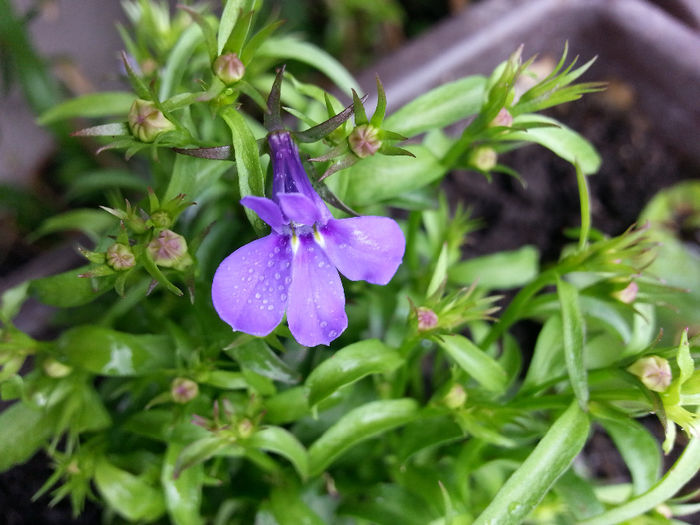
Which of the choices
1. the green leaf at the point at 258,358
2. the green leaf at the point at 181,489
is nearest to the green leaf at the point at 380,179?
the green leaf at the point at 258,358

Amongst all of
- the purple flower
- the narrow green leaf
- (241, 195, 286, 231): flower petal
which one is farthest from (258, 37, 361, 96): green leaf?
(241, 195, 286, 231): flower petal

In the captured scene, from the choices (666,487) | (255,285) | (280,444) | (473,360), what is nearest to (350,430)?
(280,444)

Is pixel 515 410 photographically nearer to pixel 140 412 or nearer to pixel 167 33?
pixel 140 412

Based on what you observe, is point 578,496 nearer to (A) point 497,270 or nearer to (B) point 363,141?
(A) point 497,270

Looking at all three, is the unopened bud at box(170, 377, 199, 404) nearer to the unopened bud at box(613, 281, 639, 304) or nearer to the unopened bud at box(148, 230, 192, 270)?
the unopened bud at box(148, 230, 192, 270)

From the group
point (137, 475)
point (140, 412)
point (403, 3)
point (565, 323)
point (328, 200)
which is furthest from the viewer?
point (403, 3)

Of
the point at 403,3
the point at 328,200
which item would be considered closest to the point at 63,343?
the point at 328,200
